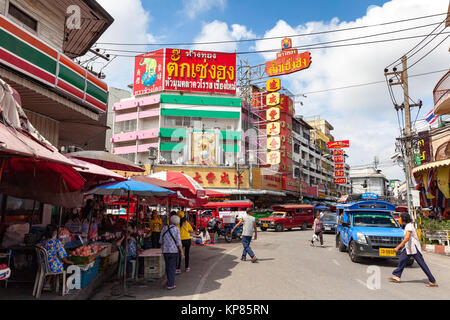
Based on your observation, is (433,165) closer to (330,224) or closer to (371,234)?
(371,234)

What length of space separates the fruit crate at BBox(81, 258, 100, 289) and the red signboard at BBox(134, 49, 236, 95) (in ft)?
113

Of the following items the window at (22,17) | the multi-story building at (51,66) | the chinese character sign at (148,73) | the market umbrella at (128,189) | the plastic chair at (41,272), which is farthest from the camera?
the chinese character sign at (148,73)

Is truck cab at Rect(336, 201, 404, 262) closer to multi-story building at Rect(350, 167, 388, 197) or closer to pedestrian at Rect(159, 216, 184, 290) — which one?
pedestrian at Rect(159, 216, 184, 290)

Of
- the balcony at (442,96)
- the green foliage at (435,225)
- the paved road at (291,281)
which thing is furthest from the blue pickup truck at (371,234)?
the balcony at (442,96)

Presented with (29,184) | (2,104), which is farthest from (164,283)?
(2,104)

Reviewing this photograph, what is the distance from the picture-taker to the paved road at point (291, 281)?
655 centimetres

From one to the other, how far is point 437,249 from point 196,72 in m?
32.7

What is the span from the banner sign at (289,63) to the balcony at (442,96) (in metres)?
13.5

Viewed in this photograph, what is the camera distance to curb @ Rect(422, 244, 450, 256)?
44.7ft

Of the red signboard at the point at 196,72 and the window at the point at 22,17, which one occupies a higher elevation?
the red signboard at the point at 196,72

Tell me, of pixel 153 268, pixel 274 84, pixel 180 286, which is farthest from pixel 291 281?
pixel 274 84

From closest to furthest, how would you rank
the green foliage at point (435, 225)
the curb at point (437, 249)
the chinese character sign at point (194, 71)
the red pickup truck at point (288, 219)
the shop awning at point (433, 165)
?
the curb at point (437, 249), the green foliage at point (435, 225), the shop awning at point (433, 165), the red pickup truck at point (288, 219), the chinese character sign at point (194, 71)

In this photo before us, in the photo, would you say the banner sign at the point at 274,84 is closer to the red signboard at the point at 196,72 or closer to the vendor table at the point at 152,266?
the red signboard at the point at 196,72

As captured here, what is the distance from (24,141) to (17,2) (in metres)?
7.72
